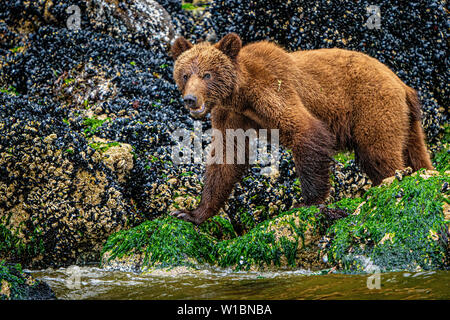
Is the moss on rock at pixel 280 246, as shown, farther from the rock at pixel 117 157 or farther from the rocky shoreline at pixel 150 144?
the rock at pixel 117 157

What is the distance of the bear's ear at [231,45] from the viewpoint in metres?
5.89

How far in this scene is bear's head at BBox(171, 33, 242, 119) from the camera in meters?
5.73

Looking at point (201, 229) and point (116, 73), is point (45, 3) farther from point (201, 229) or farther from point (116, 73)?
point (201, 229)

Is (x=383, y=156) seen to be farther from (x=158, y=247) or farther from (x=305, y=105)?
(x=158, y=247)

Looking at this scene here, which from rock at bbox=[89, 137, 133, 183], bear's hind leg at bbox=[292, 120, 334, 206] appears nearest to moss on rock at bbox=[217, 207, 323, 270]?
bear's hind leg at bbox=[292, 120, 334, 206]

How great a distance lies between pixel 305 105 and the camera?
644cm

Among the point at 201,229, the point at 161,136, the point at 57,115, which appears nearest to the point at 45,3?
the point at 57,115

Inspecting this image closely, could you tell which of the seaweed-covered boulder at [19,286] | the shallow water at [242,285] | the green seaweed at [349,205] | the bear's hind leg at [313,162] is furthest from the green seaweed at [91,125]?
the green seaweed at [349,205]

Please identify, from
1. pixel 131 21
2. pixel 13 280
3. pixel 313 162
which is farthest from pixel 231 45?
pixel 131 21

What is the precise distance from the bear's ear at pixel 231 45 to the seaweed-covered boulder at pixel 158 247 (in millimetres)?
2097

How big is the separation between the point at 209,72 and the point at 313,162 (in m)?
1.62

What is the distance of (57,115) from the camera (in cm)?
725
